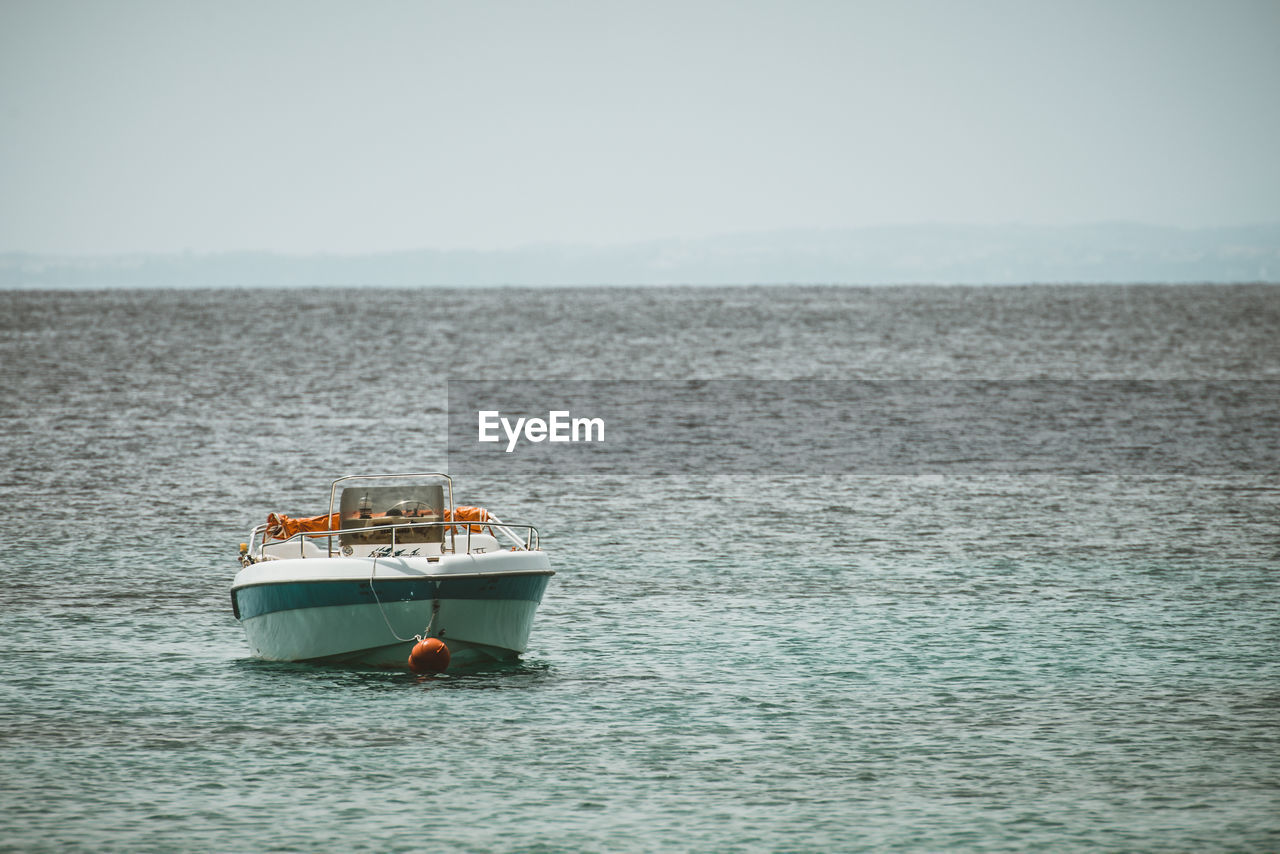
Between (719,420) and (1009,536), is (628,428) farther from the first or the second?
(1009,536)

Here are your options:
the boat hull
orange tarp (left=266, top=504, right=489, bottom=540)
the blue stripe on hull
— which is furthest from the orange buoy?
orange tarp (left=266, top=504, right=489, bottom=540)

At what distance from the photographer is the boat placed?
66.5ft

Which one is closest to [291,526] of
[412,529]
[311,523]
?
[311,523]

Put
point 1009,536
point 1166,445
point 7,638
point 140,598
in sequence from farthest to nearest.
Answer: point 1166,445
point 1009,536
point 140,598
point 7,638

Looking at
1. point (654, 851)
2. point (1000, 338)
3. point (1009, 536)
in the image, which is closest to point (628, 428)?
point (1009, 536)

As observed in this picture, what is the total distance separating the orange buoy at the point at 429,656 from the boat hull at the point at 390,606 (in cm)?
25

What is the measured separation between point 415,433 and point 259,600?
36.8 metres

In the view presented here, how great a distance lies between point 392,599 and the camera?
66.3 feet

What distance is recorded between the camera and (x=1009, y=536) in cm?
3344

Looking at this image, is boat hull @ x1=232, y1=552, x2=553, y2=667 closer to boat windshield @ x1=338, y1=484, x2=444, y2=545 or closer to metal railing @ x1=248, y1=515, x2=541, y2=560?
metal railing @ x1=248, y1=515, x2=541, y2=560

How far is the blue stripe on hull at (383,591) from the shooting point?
20203mm

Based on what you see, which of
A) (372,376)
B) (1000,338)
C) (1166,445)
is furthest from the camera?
(1000,338)

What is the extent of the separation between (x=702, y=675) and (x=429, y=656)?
156 inches

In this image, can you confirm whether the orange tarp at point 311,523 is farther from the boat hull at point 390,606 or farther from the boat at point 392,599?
the boat hull at point 390,606
